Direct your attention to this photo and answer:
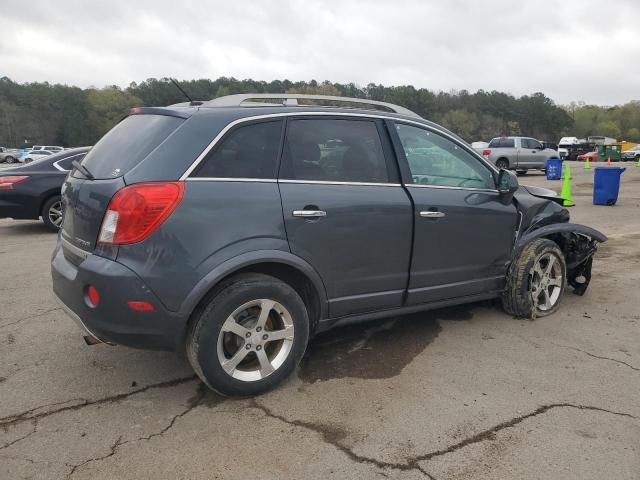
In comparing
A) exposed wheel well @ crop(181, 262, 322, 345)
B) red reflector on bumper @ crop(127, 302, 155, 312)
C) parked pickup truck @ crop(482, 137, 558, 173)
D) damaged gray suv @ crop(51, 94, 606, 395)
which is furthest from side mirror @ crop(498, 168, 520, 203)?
parked pickup truck @ crop(482, 137, 558, 173)

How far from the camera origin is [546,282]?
15.2 feet

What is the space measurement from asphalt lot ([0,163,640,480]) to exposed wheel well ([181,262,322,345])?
1.54ft

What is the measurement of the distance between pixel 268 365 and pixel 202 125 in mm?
1509

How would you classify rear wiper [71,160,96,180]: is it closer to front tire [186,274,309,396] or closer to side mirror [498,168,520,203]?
front tire [186,274,309,396]

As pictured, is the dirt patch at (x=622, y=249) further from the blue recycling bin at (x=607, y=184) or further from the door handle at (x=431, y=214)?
the blue recycling bin at (x=607, y=184)

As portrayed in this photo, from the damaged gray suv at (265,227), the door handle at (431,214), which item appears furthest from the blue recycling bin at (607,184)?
the door handle at (431,214)

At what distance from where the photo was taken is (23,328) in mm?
4359

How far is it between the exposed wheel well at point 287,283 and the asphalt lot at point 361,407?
0.47 metres

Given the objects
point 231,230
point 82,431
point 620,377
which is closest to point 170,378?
point 82,431

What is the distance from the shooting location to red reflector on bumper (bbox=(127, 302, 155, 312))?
2.81m

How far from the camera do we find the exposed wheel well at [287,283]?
2.99m

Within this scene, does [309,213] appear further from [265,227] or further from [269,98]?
[269,98]

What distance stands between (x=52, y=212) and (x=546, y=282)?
7729mm

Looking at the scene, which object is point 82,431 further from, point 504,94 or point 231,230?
point 504,94
